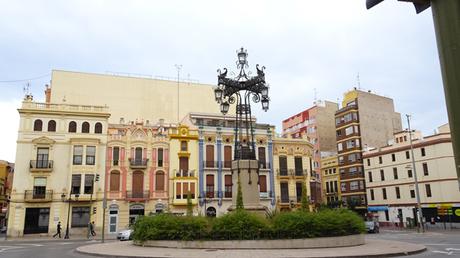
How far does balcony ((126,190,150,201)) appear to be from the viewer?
150 ft

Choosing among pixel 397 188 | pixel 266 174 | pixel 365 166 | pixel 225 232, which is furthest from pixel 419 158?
pixel 225 232

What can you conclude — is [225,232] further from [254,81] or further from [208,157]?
[208,157]

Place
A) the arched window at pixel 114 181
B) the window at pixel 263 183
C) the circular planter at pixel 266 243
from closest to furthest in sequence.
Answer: the circular planter at pixel 266 243
the arched window at pixel 114 181
the window at pixel 263 183

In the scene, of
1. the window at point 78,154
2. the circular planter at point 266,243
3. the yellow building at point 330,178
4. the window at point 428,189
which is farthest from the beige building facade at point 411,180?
the window at point 78,154

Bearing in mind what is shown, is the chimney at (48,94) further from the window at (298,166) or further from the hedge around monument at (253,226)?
the hedge around monument at (253,226)

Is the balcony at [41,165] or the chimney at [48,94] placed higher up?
the chimney at [48,94]

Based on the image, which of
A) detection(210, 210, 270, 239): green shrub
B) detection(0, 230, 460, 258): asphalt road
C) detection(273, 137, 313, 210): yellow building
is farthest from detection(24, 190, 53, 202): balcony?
detection(210, 210, 270, 239): green shrub

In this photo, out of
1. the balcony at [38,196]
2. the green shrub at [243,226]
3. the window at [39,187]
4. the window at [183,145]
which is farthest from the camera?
the window at [183,145]

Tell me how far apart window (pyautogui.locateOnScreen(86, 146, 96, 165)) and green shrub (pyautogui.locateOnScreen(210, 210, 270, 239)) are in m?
31.6

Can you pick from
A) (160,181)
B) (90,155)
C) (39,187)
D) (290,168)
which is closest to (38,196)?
(39,187)

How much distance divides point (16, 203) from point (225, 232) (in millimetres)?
33002

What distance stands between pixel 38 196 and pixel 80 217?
489 centimetres

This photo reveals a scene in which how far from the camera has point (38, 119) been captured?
146 ft

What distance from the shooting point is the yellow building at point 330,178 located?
7017 centimetres
